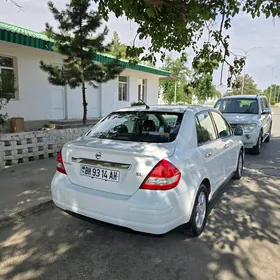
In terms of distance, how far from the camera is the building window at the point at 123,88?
15.8 m

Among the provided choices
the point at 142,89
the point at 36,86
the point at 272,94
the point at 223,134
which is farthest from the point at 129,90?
the point at 272,94

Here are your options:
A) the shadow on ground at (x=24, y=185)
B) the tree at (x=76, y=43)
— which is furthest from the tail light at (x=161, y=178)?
the tree at (x=76, y=43)

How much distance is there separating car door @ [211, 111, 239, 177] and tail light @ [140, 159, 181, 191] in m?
1.85

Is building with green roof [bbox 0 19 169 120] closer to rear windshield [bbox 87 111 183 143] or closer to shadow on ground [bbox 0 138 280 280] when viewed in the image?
rear windshield [bbox 87 111 183 143]

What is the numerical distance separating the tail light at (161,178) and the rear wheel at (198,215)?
0.64m

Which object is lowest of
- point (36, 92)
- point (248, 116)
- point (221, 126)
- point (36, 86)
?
point (221, 126)

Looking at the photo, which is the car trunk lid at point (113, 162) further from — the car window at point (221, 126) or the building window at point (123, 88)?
the building window at point (123, 88)

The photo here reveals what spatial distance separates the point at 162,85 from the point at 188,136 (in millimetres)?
34695

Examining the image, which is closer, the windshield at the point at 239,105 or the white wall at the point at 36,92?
the windshield at the point at 239,105

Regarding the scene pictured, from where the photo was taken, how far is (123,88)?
16.0 meters

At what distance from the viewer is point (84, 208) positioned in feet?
9.26

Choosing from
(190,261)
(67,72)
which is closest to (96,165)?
(190,261)

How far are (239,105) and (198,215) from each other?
6.87 metres

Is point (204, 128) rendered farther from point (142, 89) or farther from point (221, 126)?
point (142, 89)
